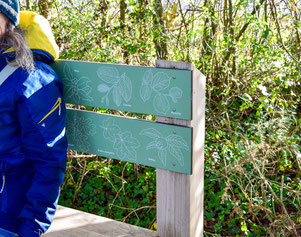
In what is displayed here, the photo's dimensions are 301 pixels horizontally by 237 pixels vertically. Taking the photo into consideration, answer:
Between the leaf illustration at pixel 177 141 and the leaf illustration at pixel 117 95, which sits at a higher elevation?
the leaf illustration at pixel 117 95

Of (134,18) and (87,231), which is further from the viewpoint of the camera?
(134,18)

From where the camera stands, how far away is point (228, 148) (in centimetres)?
418

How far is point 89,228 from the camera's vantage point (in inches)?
91.9

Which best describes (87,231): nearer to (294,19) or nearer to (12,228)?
(12,228)

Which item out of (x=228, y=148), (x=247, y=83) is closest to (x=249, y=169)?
(x=228, y=148)

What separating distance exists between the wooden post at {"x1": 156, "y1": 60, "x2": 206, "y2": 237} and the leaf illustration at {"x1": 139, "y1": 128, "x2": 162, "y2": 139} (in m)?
0.07

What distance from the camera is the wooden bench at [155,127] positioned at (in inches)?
74.8

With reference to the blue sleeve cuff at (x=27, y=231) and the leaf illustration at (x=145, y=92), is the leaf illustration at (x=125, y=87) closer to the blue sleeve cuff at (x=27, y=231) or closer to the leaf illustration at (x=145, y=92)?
the leaf illustration at (x=145, y=92)

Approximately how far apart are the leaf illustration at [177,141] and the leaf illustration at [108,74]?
0.43 metres

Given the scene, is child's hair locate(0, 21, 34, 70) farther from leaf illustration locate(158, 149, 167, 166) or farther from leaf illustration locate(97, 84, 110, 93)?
leaf illustration locate(158, 149, 167, 166)

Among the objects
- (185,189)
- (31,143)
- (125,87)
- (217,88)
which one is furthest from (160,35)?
(31,143)

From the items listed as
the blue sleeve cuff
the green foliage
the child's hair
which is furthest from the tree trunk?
the blue sleeve cuff

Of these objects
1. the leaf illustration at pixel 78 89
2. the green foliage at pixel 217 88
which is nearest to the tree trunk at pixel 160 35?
the green foliage at pixel 217 88

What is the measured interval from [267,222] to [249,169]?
0.60m
